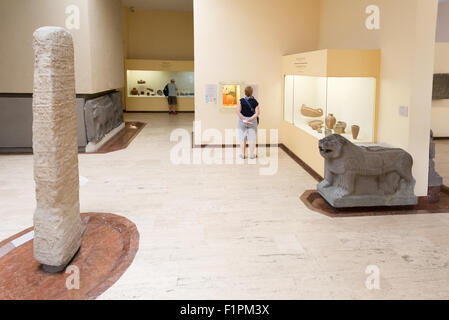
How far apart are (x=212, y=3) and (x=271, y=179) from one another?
5.19 m

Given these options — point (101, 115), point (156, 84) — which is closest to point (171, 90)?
point (156, 84)

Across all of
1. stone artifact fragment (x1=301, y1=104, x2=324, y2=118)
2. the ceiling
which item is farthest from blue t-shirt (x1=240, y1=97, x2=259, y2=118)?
the ceiling

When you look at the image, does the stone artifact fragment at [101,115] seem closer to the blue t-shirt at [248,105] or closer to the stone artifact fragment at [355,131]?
the blue t-shirt at [248,105]

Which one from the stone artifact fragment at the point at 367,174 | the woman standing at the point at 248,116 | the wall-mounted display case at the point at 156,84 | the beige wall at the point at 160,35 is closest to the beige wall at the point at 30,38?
the woman standing at the point at 248,116

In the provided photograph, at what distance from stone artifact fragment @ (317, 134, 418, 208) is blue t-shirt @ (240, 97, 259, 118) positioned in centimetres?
335

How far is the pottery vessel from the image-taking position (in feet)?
24.7

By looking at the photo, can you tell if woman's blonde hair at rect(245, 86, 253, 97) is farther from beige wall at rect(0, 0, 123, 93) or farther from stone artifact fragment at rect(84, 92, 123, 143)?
stone artifact fragment at rect(84, 92, 123, 143)

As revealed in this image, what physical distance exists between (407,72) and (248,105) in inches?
144

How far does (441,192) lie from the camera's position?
672 cm

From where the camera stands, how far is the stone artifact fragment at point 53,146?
3828mm

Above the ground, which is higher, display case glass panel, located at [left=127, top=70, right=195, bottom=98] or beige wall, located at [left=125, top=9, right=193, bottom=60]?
beige wall, located at [left=125, top=9, right=193, bottom=60]

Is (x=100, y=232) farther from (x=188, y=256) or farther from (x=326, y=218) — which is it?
(x=326, y=218)

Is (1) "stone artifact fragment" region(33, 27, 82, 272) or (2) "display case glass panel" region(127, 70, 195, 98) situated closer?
(1) "stone artifact fragment" region(33, 27, 82, 272)

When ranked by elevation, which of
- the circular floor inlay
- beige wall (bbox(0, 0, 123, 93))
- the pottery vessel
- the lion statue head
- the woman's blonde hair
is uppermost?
beige wall (bbox(0, 0, 123, 93))
